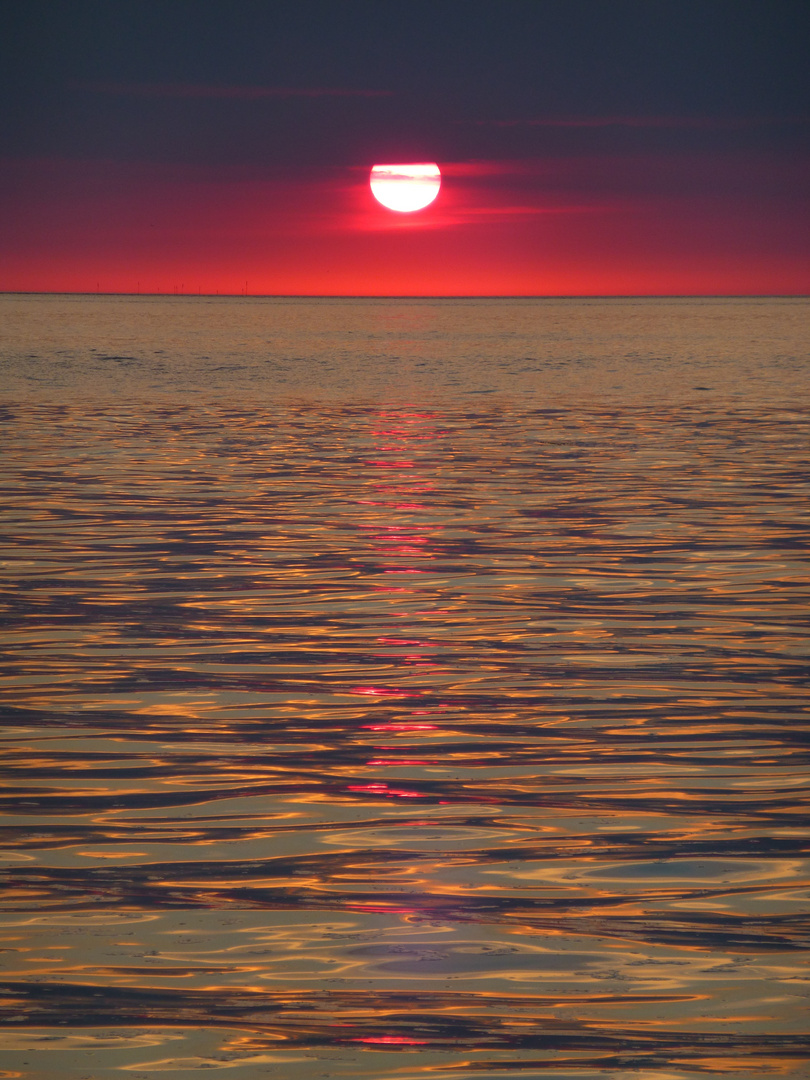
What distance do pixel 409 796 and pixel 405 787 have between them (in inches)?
4.6

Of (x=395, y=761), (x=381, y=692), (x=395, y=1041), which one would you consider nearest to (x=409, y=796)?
(x=395, y=761)

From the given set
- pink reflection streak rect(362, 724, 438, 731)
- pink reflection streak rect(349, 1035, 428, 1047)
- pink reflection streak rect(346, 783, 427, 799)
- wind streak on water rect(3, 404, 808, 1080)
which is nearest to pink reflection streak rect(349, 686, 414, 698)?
wind streak on water rect(3, 404, 808, 1080)

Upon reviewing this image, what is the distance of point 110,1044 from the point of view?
4547mm

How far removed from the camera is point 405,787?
6820mm

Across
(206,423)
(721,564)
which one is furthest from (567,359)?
(721,564)

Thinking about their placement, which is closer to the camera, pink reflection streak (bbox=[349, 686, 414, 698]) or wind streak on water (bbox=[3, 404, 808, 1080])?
wind streak on water (bbox=[3, 404, 808, 1080])

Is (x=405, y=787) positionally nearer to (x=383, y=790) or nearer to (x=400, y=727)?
(x=383, y=790)

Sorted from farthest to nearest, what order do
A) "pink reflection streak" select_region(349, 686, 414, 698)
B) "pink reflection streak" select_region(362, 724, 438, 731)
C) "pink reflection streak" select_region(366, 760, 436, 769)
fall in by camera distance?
A: "pink reflection streak" select_region(349, 686, 414, 698) < "pink reflection streak" select_region(362, 724, 438, 731) < "pink reflection streak" select_region(366, 760, 436, 769)

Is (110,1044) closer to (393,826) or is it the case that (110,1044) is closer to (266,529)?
(393,826)

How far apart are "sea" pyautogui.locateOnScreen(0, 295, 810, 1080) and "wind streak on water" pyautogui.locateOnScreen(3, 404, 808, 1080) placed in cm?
2

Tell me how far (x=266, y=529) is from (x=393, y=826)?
8279 millimetres

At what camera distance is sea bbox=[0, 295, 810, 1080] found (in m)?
4.70

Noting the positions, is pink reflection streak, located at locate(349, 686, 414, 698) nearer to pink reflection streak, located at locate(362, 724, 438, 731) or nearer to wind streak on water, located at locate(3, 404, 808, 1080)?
wind streak on water, located at locate(3, 404, 808, 1080)

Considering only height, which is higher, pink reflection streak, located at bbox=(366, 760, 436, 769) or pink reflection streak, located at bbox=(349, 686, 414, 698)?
pink reflection streak, located at bbox=(349, 686, 414, 698)
